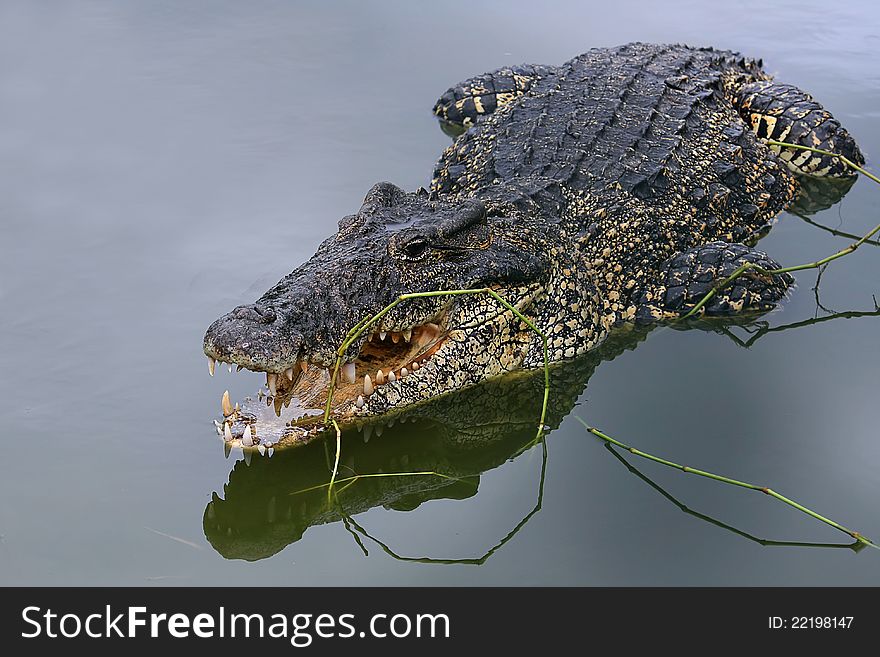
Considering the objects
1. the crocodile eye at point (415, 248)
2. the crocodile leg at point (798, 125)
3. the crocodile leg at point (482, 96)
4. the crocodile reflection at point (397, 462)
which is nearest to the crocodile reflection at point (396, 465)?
the crocodile reflection at point (397, 462)

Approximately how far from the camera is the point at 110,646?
360 cm

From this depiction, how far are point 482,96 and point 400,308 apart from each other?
3812mm

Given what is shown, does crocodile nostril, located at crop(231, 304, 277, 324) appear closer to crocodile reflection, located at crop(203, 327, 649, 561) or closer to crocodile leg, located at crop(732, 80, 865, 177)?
crocodile reflection, located at crop(203, 327, 649, 561)

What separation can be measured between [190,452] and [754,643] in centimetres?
245

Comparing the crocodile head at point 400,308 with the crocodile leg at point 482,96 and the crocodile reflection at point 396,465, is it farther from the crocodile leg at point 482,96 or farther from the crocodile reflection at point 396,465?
the crocodile leg at point 482,96

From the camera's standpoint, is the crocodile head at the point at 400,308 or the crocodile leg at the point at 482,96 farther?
the crocodile leg at the point at 482,96

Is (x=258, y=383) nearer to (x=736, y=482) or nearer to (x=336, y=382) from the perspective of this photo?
(x=336, y=382)

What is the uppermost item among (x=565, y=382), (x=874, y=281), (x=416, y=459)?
(x=874, y=281)

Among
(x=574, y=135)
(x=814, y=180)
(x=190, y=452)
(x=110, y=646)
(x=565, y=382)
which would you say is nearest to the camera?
(x=110, y=646)

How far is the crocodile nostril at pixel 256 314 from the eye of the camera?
14.1 feet

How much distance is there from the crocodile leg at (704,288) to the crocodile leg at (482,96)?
2692 millimetres

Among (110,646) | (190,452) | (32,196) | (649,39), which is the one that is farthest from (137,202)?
(649,39)

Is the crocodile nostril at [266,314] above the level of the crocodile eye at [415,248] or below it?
below

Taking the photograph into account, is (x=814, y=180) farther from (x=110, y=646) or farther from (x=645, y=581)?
(x=110, y=646)
